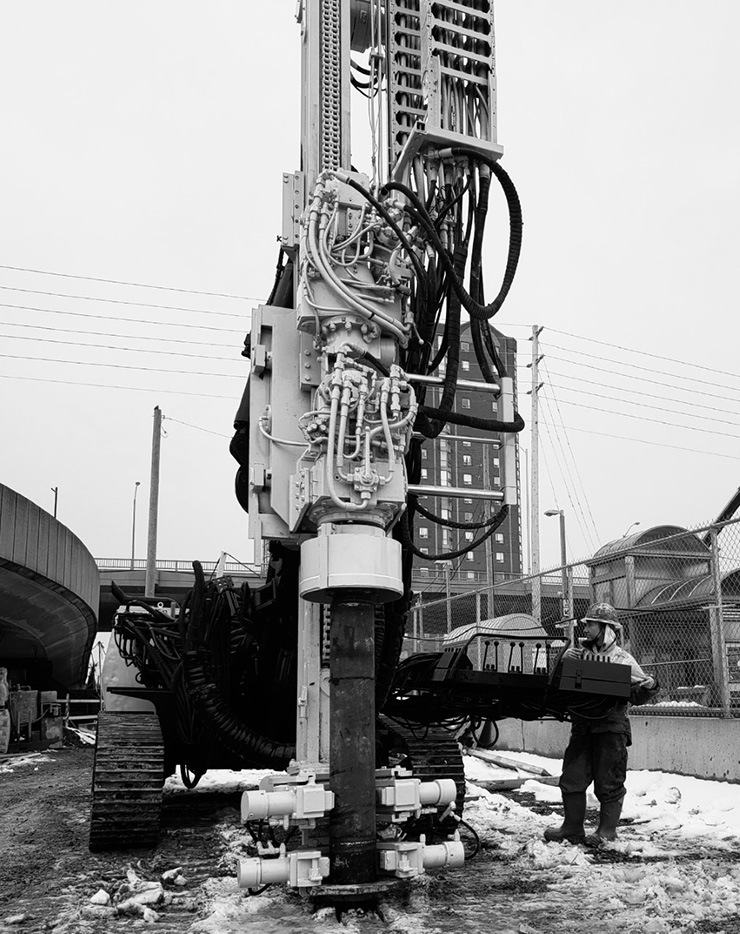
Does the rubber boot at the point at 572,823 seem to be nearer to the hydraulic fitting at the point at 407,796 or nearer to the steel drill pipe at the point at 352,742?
the hydraulic fitting at the point at 407,796

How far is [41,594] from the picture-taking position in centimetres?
1634

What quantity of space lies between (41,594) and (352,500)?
42.0 feet

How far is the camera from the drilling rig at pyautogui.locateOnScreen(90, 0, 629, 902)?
482 centimetres

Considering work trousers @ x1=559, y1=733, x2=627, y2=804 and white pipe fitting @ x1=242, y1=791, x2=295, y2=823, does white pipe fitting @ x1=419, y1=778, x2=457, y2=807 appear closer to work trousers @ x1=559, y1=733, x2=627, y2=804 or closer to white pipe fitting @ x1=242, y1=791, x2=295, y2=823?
white pipe fitting @ x1=242, y1=791, x2=295, y2=823

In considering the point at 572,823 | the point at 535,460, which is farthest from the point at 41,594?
the point at 535,460

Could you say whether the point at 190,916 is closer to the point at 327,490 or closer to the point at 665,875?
the point at 327,490

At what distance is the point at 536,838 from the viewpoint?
6.59 m

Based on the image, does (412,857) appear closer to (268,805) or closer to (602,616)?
(268,805)

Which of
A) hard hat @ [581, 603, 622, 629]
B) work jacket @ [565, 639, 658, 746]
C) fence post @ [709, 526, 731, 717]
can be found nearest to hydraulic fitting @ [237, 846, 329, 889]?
work jacket @ [565, 639, 658, 746]

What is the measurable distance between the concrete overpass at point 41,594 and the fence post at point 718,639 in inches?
366

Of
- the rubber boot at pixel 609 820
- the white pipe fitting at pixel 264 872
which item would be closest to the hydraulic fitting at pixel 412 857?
the white pipe fitting at pixel 264 872

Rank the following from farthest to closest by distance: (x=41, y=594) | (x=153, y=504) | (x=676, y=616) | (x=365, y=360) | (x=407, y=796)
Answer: (x=153, y=504) → (x=41, y=594) → (x=676, y=616) → (x=365, y=360) → (x=407, y=796)

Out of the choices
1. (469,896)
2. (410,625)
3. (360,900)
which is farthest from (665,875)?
(410,625)

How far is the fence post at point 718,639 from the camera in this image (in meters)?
8.77
